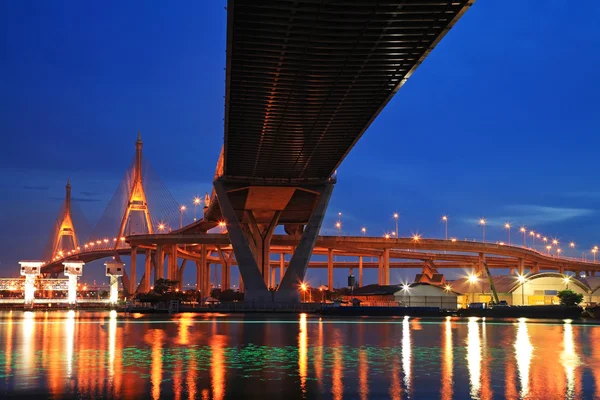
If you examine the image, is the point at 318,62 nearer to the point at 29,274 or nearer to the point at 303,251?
the point at 303,251

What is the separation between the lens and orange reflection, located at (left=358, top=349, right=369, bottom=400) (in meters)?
14.3

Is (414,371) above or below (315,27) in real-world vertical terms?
below

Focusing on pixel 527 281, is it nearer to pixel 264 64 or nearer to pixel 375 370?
pixel 264 64

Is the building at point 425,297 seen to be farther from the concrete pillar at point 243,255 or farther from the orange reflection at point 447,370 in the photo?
the orange reflection at point 447,370

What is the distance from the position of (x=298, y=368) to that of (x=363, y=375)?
2.21 metres

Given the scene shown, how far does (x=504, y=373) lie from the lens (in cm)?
1769

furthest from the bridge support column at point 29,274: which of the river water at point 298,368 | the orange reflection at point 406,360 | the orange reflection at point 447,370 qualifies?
the orange reflection at point 447,370

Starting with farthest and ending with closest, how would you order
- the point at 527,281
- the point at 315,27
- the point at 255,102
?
1. the point at 527,281
2. the point at 255,102
3. the point at 315,27

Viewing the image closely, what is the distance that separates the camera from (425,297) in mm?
81312

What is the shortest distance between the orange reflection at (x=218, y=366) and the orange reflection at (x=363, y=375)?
9.28 feet

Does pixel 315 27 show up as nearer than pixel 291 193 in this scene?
Yes

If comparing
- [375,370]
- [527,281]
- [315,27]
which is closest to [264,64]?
[315,27]

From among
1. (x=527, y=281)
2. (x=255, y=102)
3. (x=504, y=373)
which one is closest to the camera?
(x=504, y=373)

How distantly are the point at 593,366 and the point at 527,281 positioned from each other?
74962 mm
